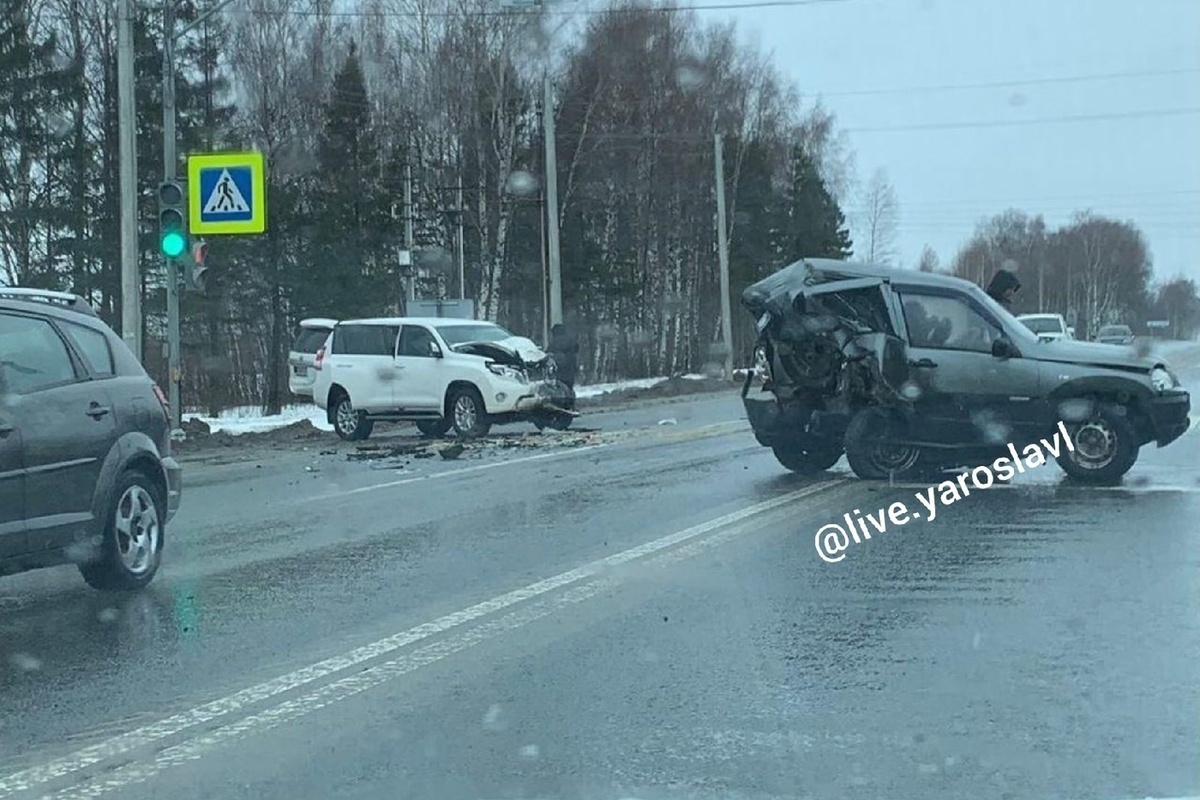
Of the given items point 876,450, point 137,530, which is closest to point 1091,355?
point 876,450

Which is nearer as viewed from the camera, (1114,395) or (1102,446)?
(1114,395)

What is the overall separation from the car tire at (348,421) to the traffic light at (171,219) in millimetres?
3455

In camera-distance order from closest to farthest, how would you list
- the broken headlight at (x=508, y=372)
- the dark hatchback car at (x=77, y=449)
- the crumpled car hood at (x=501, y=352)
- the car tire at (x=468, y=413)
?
the dark hatchback car at (x=77, y=449)
the broken headlight at (x=508, y=372)
the car tire at (x=468, y=413)
the crumpled car hood at (x=501, y=352)

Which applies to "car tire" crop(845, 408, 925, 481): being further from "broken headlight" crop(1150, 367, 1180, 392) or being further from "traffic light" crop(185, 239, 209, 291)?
"traffic light" crop(185, 239, 209, 291)

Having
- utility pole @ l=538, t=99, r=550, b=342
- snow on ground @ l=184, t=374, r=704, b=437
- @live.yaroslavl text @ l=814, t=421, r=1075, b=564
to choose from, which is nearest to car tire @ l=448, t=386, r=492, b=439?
snow on ground @ l=184, t=374, r=704, b=437

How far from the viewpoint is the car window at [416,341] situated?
71.8ft

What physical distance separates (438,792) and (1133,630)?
13.5ft

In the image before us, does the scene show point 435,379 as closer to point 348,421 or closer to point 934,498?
point 348,421

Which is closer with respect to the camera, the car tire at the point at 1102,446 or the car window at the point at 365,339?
the car tire at the point at 1102,446

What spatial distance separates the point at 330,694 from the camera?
6.48 m

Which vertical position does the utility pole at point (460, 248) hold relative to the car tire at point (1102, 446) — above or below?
above

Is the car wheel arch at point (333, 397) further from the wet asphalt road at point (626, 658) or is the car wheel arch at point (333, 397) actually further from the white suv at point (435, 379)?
the wet asphalt road at point (626, 658)

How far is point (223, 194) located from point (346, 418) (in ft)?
12.6

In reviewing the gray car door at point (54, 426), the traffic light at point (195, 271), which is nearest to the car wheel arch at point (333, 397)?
the traffic light at point (195, 271)
